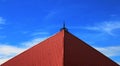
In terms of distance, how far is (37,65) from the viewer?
42.8 meters

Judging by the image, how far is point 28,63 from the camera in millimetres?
43719

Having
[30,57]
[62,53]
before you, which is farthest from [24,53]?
[62,53]

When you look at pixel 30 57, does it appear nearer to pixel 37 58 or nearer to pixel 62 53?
pixel 37 58

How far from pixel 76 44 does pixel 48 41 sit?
9.76ft

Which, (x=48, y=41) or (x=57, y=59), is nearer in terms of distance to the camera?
(x=57, y=59)

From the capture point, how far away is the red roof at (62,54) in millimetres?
42091

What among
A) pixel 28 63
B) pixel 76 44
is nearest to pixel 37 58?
pixel 28 63

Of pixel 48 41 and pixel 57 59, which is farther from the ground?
pixel 48 41

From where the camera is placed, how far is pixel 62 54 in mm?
42219

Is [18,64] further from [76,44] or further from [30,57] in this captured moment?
[76,44]

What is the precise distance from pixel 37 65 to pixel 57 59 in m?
2.23

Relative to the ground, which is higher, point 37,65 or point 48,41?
point 48,41

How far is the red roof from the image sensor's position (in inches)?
1657

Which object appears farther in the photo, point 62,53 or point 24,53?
point 24,53
